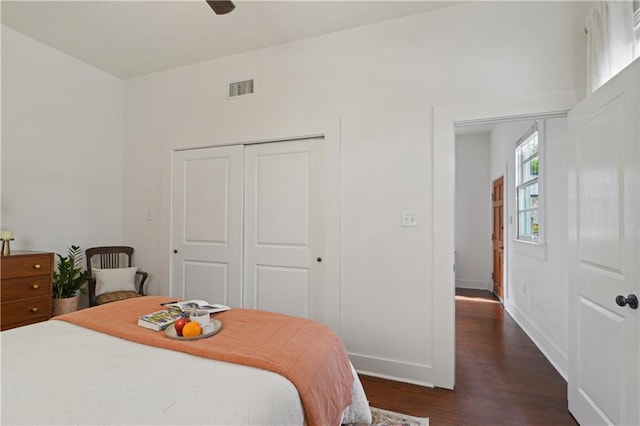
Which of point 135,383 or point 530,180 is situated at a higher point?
point 530,180

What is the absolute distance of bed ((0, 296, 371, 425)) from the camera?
832 millimetres

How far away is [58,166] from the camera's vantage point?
3037 mm

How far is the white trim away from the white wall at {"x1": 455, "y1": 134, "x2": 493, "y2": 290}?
3777 millimetres

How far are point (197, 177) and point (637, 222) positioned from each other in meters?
3.27

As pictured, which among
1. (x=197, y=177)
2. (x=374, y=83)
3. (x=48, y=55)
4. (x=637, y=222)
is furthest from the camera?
(x=197, y=177)

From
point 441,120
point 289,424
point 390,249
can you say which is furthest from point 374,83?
point 289,424

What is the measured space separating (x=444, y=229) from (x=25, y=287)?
328 cm

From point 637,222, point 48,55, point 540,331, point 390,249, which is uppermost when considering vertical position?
point 48,55

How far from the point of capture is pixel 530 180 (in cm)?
348

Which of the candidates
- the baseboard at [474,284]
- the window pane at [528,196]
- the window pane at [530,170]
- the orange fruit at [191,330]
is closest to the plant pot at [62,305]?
the orange fruit at [191,330]

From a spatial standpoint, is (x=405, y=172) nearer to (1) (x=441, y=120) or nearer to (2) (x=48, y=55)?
(1) (x=441, y=120)

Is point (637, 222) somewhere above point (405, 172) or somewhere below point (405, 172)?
below

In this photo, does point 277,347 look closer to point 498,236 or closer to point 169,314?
point 169,314

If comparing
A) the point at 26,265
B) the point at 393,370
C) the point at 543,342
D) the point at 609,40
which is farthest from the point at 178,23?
the point at 543,342
